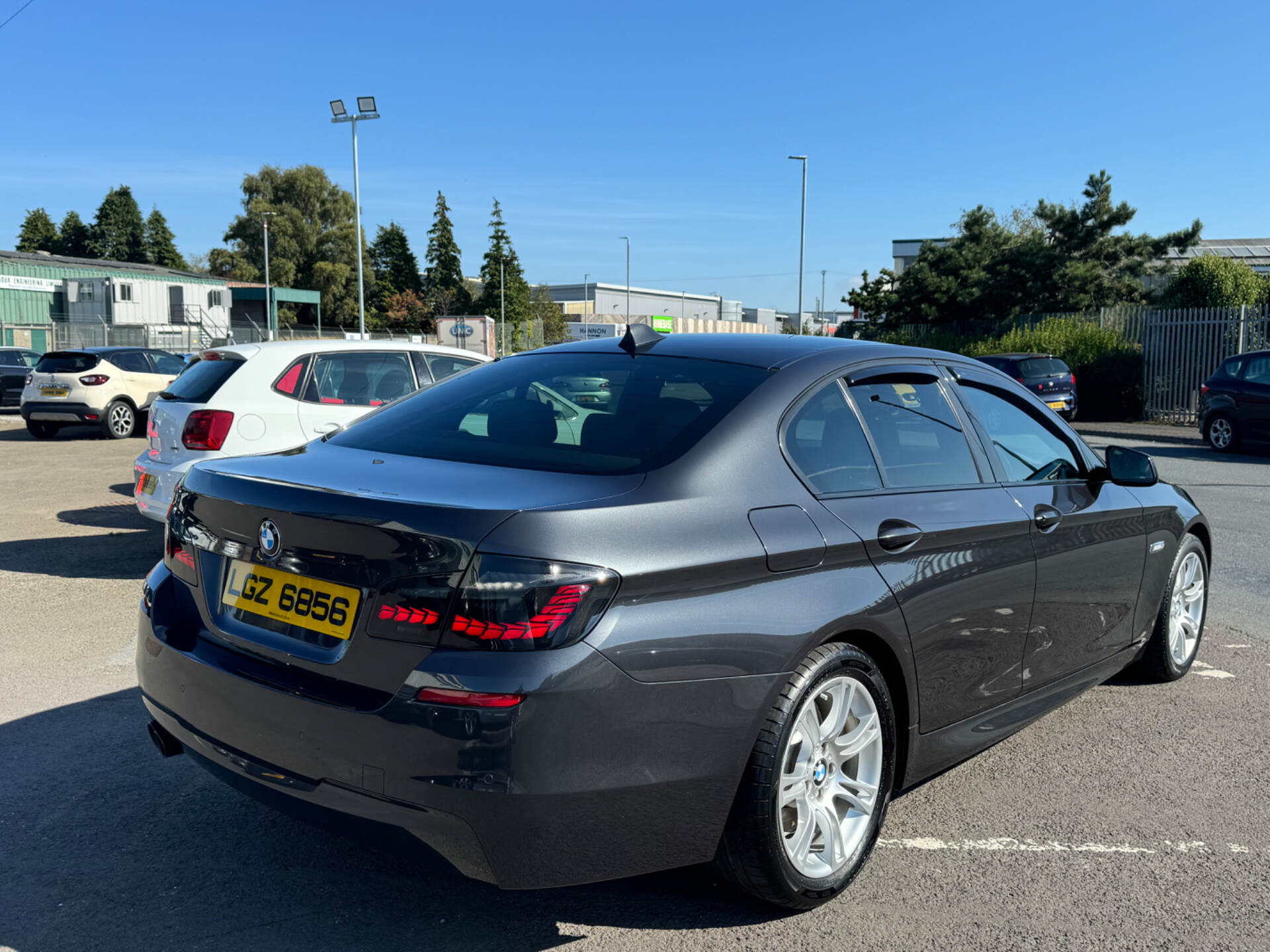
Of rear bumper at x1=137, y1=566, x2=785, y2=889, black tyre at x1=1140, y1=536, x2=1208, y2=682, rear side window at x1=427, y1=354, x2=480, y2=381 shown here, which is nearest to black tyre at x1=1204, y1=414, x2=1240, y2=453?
rear side window at x1=427, y1=354, x2=480, y2=381

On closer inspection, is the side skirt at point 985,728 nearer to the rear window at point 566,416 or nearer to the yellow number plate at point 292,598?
the rear window at point 566,416

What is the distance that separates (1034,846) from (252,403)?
19.6 ft

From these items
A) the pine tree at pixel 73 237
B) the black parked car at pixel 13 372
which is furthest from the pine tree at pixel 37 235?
the black parked car at pixel 13 372

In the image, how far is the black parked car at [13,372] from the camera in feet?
76.2

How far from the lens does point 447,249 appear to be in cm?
9238

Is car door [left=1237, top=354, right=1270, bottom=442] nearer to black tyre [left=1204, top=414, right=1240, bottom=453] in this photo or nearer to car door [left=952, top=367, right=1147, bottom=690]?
black tyre [left=1204, top=414, right=1240, bottom=453]

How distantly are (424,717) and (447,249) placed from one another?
307 feet

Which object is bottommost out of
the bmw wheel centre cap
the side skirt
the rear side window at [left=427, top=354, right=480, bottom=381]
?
the side skirt

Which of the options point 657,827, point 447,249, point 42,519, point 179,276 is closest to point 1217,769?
point 657,827

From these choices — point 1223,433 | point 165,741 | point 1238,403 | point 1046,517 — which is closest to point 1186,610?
point 1046,517

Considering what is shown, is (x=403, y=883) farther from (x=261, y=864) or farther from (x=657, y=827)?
(x=657, y=827)

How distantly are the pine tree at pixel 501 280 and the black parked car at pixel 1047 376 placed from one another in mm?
66504

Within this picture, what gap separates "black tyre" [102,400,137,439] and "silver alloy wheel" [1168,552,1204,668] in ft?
56.9

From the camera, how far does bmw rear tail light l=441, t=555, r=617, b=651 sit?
2.33 metres
